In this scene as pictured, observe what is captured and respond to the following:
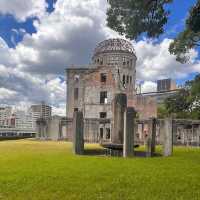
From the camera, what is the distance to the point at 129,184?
8.29 m

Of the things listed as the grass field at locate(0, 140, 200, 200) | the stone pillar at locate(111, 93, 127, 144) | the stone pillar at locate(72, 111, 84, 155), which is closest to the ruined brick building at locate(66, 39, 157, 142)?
the stone pillar at locate(111, 93, 127, 144)

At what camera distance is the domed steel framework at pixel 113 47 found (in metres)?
55.9

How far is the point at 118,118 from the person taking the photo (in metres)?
18.8

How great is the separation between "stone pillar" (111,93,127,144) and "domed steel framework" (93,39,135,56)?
123 feet

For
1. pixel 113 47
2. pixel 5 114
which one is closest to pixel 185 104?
pixel 113 47

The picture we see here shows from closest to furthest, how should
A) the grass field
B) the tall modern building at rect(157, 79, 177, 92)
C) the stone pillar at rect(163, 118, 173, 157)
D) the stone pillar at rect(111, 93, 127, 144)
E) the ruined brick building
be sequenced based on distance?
the grass field < the stone pillar at rect(163, 118, 173, 157) < the stone pillar at rect(111, 93, 127, 144) < the ruined brick building < the tall modern building at rect(157, 79, 177, 92)

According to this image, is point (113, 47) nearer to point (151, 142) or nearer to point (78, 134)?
point (151, 142)

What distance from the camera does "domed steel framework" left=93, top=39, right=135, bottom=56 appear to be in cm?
5591

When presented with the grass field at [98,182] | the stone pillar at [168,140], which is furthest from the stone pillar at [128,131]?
the grass field at [98,182]

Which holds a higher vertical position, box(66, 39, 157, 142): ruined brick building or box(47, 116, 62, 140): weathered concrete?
box(66, 39, 157, 142): ruined brick building

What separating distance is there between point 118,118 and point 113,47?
127 ft

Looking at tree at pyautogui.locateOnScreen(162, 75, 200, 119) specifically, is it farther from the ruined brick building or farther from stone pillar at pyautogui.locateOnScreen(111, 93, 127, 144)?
the ruined brick building

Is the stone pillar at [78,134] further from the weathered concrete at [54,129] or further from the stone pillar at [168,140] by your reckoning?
the weathered concrete at [54,129]

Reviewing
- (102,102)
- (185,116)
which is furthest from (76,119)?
(102,102)
